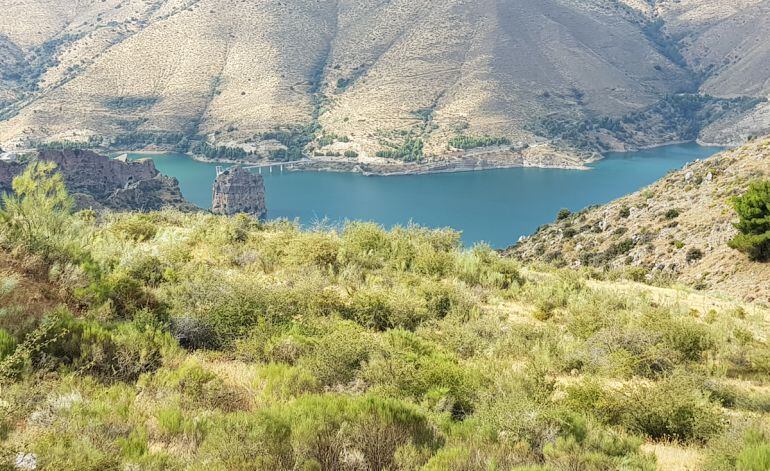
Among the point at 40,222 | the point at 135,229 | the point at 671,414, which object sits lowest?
the point at 135,229

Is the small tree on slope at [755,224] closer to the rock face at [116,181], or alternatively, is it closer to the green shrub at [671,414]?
the green shrub at [671,414]

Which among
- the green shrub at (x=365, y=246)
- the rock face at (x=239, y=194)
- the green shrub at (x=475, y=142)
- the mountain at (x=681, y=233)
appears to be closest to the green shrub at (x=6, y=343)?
the green shrub at (x=365, y=246)

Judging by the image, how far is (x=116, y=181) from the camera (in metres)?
77.8

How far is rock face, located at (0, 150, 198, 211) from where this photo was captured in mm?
71562

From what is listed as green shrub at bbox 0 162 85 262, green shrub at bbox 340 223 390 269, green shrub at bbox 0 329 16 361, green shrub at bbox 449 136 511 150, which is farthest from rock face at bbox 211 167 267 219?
green shrub at bbox 0 329 16 361

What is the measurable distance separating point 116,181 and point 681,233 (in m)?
75.1

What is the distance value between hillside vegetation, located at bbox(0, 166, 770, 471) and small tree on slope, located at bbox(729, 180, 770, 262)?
1308cm

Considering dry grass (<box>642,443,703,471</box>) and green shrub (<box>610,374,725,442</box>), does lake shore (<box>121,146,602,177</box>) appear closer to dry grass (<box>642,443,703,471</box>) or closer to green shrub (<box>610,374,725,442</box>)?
green shrub (<box>610,374,725,442</box>)

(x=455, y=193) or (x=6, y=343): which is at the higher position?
(x=6, y=343)

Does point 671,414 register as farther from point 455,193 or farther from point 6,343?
point 455,193

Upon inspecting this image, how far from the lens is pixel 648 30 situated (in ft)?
647

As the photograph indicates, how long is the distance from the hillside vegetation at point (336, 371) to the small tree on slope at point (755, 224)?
13083 mm

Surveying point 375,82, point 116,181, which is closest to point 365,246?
point 116,181

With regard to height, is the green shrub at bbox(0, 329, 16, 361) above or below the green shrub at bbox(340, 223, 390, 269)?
above
